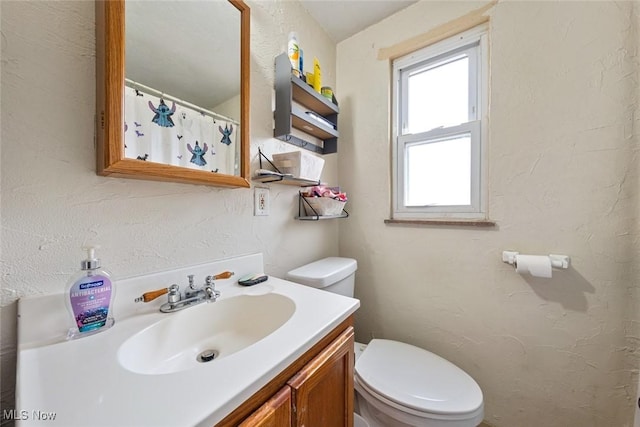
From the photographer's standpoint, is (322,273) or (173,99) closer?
(173,99)

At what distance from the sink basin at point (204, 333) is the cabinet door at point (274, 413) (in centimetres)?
18

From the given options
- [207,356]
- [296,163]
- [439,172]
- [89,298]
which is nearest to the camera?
[89,298]

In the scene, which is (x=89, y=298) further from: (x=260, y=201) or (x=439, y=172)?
(x=439, y=172)

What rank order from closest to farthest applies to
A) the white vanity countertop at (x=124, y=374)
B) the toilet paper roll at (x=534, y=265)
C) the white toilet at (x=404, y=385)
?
the white vanity countertop at (x=124, y=374)
the white toilet at (x=404, y=385)
the toilet paper roll at (x=534, y=265)

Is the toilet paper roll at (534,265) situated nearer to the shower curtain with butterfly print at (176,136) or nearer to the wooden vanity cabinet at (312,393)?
the wooden vanity cabinet at (312,393)

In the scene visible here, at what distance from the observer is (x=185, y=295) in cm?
73

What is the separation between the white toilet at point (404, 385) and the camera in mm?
774

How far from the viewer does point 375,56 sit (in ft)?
4.51

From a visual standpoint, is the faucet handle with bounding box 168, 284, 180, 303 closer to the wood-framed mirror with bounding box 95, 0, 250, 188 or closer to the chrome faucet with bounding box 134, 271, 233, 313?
the chrome faucet with bounding box 134, 271, 233, 313

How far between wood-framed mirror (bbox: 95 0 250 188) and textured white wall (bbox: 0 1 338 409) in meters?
0.04

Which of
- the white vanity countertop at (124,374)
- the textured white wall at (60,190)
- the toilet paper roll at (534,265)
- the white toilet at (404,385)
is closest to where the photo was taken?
the white vanity countertop at (124,374)

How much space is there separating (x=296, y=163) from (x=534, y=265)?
3.49ft

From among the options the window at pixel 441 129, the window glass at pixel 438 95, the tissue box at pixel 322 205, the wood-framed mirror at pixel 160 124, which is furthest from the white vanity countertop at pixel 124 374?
the window glass at pixel 438 95

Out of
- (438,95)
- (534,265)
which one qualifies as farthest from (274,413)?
(438,95)
